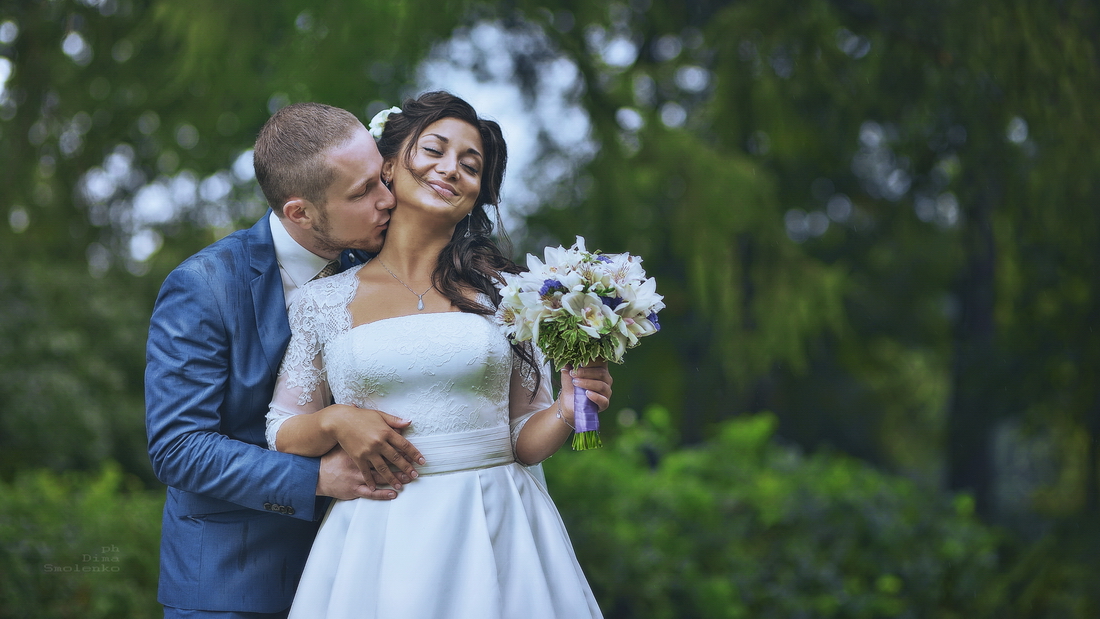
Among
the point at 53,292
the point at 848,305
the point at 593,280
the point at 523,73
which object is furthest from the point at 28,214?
the point at 848,305

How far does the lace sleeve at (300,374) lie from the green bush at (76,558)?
8.41 ft

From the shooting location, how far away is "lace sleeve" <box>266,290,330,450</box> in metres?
2.30

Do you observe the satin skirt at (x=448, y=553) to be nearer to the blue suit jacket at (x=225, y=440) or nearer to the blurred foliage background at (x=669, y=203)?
the blue suit jacket at (x=225, y=440)

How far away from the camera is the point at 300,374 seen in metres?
2.30

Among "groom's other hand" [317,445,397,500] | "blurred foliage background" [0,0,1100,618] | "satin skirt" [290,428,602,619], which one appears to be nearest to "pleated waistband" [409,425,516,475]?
"satin skirt" [290,428,602,619]

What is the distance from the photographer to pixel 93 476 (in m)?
6.88

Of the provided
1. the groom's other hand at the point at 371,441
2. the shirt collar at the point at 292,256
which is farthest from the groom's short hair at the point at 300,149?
the groom's other hand at the point at 371,441

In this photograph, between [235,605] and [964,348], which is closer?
[235,605]

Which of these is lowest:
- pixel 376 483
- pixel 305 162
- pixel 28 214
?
pixel 376 483

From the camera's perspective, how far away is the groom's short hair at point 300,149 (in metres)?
2.30

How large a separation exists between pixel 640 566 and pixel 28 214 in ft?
14.9

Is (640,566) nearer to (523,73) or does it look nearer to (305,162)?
(523,73)

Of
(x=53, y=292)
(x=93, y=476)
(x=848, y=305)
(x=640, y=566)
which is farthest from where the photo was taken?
(x=848, y=305)

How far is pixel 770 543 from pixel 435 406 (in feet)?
13.8
